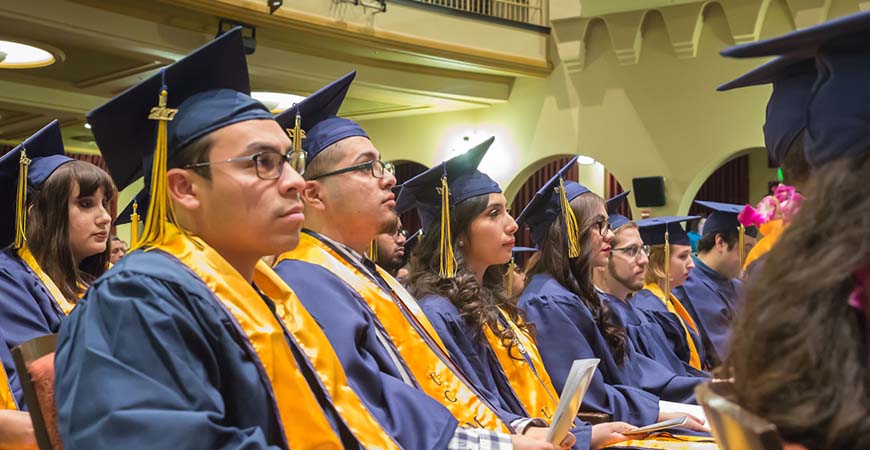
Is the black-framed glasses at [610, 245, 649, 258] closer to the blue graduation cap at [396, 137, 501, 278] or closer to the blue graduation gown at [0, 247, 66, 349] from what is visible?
the blue graduation cap at [396, 137, 501, 278]

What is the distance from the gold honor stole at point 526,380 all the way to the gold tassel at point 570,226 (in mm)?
731

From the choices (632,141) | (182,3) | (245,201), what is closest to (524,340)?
(245,201)

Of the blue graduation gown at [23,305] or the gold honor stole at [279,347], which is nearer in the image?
the gold honor stole at [279,347]

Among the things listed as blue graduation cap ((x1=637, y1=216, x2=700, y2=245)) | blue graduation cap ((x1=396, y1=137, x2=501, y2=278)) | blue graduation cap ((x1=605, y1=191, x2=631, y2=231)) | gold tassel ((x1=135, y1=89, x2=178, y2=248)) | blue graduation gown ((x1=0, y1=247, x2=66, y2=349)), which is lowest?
blue graduation cap ((x1=637, y1=216, x2=700, y2=245))

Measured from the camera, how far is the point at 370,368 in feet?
8.11

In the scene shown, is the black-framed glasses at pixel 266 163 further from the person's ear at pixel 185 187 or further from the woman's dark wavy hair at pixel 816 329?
the woman's dark wavy hair at pixel 816 329

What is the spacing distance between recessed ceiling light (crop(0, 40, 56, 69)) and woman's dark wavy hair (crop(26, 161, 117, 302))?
6191 millimetres

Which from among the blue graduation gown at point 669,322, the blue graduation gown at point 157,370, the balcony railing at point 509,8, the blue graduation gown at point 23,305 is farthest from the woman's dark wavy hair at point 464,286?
the balcony railing at point 509,8

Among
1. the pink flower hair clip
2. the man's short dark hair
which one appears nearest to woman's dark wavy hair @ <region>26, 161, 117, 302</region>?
the pink flower hair clip

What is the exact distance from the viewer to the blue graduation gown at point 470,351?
3293 millimetres

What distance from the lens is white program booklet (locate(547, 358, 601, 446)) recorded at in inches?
96.4

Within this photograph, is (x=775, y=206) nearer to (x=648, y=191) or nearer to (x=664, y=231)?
(x=664, y=231)

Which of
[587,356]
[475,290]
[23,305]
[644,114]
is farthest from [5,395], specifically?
[644,114]

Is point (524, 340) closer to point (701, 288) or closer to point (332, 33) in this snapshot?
point (701, 288)
